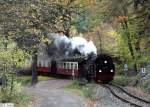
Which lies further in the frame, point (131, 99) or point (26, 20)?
point (131, 99)

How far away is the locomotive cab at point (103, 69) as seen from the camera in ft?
125

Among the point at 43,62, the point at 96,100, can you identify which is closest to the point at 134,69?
the point at 43,62

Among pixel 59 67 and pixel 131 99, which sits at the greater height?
pixel 59 67

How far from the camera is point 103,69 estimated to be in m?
38.5

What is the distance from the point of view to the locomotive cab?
38031 mm

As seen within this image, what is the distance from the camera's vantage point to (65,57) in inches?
1722

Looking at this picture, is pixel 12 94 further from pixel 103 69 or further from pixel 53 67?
pixel 53 67

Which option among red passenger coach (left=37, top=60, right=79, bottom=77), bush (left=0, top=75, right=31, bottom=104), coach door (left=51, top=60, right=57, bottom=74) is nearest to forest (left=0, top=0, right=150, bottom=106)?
bush (left=0, top=75, right=31, bottom=104)

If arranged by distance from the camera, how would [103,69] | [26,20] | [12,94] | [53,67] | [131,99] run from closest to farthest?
[26,20] → [12,94] → [131,99] → [103,69] → [53,67]

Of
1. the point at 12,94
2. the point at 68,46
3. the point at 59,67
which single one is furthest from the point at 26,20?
the point at 59,67

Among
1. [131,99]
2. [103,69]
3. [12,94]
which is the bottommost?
[131,99]

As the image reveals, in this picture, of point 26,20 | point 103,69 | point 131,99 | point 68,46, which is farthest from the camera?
point 68,46

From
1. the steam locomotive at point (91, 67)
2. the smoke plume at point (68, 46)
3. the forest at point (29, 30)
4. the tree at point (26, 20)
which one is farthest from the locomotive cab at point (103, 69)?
the tree at point (26, 20)

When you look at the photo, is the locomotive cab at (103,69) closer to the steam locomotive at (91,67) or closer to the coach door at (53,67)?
the steam locomotive at (91,67)
